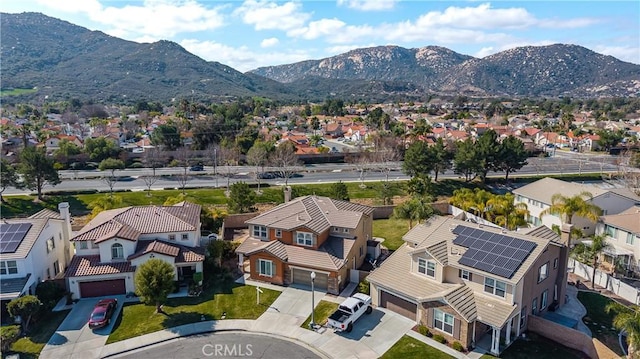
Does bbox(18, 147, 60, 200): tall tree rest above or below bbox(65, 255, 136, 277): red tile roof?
above

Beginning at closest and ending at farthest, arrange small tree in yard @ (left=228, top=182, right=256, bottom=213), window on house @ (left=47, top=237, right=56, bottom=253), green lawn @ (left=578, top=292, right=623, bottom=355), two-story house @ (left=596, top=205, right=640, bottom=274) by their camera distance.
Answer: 1. green lawn @ (left=578, top=292, right=623, bottom=355)
2. window on house @ (left=47, top=237, right=56, bottom=253)
3. two-story house @ (left=596, top=205, right=640, bottom=274)
4. small tree in yard @ (left=228, top=182, right=256, bottom=213)

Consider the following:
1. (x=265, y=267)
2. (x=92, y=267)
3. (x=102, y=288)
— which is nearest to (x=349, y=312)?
(x=265, y=267)

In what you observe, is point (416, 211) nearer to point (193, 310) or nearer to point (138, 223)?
point (193, 310)

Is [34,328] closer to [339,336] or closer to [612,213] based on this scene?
[339,336]

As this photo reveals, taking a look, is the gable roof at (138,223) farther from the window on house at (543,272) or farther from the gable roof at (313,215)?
the window on house at (543,272)

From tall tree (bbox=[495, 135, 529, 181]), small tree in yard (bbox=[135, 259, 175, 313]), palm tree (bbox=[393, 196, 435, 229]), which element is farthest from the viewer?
tall tree (bbox=[495, 135, 529, 181])

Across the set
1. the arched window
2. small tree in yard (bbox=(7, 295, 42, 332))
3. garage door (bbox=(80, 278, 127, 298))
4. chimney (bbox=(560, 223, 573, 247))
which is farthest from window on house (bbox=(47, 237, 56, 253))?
chimney (bbox=(560, 223, 573, 247))

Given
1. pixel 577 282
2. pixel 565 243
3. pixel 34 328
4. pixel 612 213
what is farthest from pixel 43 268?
pixel 612 213

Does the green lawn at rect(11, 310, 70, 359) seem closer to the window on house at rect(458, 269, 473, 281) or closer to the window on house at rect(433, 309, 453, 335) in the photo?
the window on house at rect(433, 309, 453, 335)
